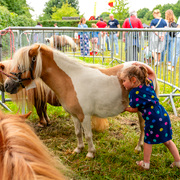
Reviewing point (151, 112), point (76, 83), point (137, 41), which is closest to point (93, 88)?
point (76, 83)

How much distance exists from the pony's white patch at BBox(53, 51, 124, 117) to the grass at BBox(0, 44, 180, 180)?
2.63 feet

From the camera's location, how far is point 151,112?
248cm

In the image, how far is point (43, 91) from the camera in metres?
3.66

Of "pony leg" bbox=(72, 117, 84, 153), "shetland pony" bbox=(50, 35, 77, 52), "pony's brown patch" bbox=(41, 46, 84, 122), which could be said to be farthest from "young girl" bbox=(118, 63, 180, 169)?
"shetland pony" bbox=(50, 35, 77, 52)

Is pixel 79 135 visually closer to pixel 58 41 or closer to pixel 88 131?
pixel 88 131

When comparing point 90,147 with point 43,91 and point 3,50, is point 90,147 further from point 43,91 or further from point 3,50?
point 3,50

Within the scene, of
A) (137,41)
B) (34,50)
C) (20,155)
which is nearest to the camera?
(20,155)

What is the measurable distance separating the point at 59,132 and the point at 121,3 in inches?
1423

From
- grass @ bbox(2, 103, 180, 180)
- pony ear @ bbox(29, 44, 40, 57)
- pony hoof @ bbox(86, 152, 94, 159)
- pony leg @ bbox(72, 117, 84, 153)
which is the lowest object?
grass @ bbox(2, 103, 180, 180)

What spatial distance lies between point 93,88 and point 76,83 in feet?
0.75

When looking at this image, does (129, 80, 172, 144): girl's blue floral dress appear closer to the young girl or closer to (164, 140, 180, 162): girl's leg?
the young girl

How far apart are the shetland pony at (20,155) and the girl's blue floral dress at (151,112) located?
1.61 m

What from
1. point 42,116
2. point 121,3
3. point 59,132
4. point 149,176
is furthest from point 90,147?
point 121,3

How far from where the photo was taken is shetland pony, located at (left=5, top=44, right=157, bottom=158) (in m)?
2.65
